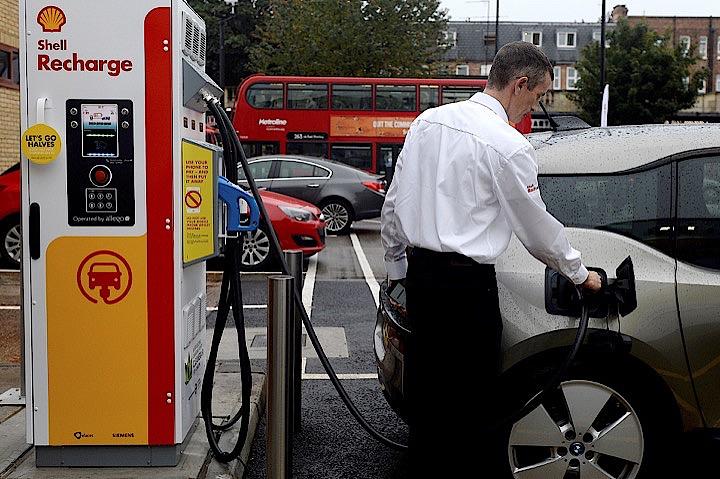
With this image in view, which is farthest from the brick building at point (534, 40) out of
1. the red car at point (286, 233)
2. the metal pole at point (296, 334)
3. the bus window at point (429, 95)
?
the metal pole at point (296, 334)

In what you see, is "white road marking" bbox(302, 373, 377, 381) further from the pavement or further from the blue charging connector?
the blue charging connector

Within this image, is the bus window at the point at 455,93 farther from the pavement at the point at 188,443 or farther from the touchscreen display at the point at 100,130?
the touchscreen display at the point at 100,130

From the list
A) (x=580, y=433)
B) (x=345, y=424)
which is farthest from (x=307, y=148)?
(x=580, y=433)

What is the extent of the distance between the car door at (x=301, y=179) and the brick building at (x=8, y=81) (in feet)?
16.1

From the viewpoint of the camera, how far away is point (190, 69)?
13.9 feet

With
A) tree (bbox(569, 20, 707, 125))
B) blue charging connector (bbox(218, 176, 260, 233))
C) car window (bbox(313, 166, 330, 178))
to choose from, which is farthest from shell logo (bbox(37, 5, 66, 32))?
tree (bbox(569, 20, 707, 125))

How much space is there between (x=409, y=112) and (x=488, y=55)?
203 feet

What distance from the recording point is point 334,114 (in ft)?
91.2

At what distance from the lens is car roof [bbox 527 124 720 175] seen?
4301 mm

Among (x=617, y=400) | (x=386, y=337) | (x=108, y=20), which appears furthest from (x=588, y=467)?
(x=108, y=20)

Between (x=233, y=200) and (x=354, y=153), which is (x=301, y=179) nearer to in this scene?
(x=354, y=153)

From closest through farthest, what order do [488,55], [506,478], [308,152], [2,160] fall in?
[506,478] < [2,160] < [308,152] < [488,55]

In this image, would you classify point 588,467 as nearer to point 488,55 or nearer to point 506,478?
point 506,478

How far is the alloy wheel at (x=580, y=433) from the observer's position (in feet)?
13.5
